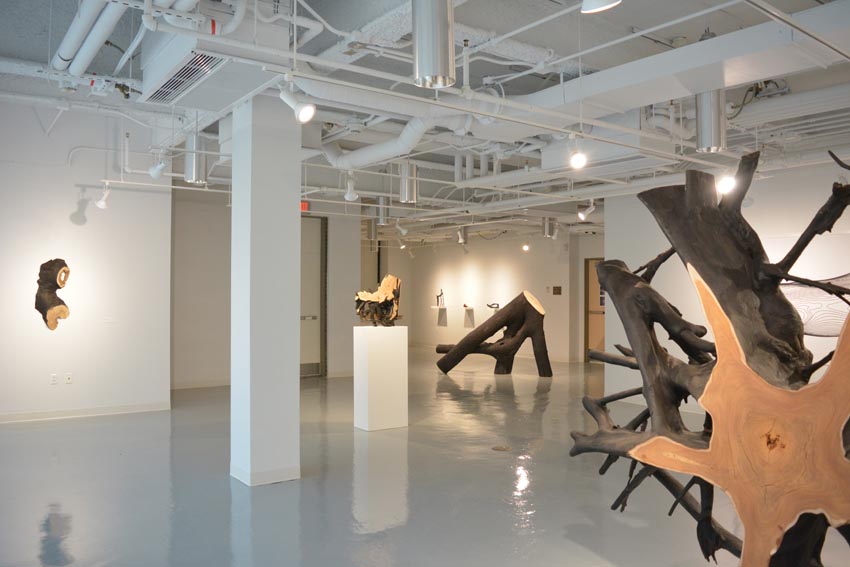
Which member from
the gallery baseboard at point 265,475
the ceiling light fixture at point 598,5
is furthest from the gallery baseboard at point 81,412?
the ceiling light fixture at point 598,5

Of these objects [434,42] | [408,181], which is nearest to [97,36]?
[434,42]

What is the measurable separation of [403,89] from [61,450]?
4616 millimetres

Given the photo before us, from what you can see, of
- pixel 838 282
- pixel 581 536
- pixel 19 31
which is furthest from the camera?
pixel 19 31

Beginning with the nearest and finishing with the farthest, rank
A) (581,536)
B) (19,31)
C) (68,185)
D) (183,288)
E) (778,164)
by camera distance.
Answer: (581,536)
(19,31)
(778,164)
(68,185)
(183,288)

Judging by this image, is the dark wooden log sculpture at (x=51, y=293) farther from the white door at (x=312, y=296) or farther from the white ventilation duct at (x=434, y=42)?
the white ventilation duct at (x=434, y=42)

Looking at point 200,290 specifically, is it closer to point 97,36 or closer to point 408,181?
point 408,181

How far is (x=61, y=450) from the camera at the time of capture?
6.35 meters

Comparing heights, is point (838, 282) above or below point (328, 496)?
above

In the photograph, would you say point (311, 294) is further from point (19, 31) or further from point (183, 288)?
point (19, 31)

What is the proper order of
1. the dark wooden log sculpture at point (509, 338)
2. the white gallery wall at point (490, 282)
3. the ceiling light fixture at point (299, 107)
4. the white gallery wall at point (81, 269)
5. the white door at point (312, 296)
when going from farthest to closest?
the white gallery wall at point (490, 282)
the dark wooden log sculpture at point (509, 338)
the white door at point (312, 296)
the white gallery wall at point (81, 269)
the ceiling light fixture at point (299, 107)

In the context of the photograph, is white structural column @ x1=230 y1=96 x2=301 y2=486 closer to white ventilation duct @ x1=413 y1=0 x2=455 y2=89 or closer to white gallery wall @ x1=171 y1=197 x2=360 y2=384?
white ventilation duct @ x1=413 y1=0 x2=455 y2=89

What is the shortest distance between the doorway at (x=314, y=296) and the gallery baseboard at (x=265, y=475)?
649 cm

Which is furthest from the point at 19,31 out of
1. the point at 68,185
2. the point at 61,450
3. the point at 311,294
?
the point at 311,294

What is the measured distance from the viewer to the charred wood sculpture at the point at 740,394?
2.47 m
